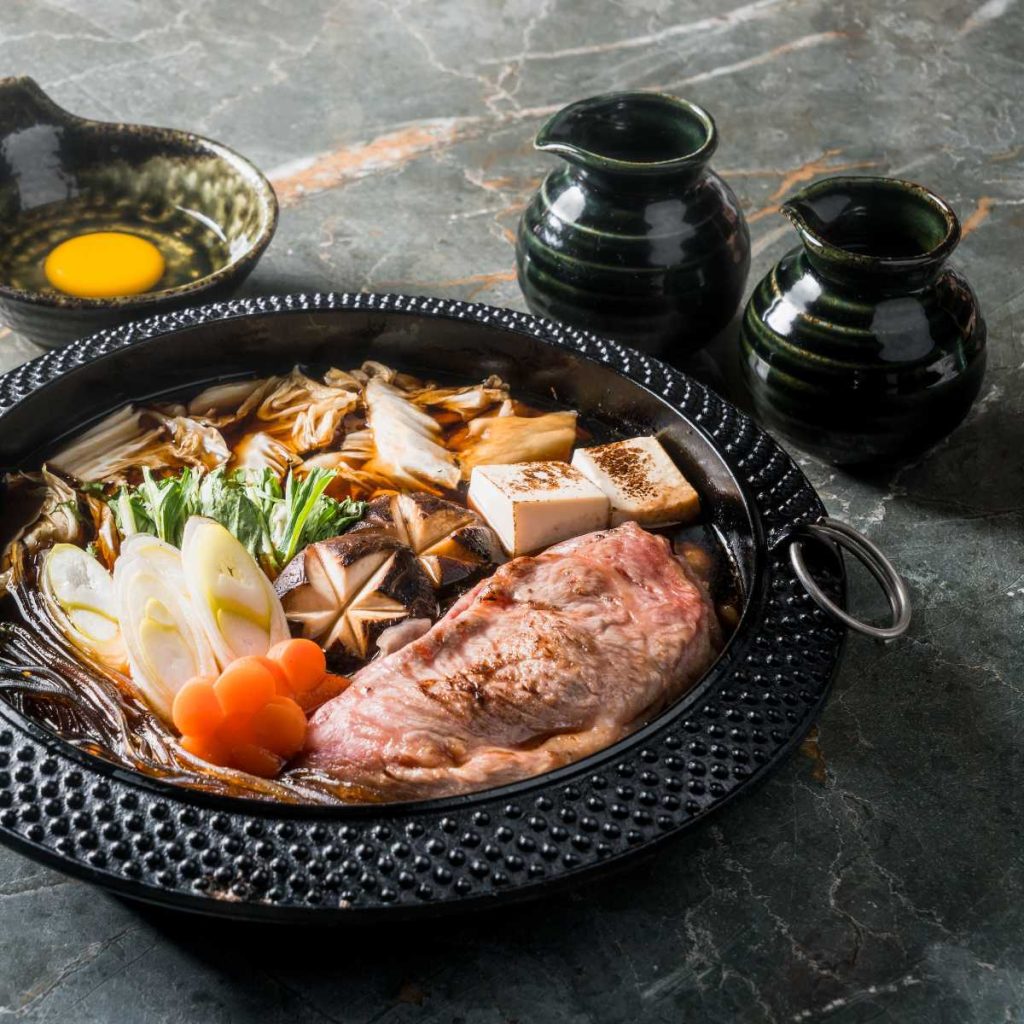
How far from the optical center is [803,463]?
4250 mm

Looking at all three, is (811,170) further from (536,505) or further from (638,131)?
(536,505)

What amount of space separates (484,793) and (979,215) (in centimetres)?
407

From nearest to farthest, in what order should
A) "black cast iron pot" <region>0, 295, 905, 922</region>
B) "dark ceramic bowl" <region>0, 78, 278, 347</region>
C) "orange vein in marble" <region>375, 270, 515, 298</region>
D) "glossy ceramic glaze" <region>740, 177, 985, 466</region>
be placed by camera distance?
"black cast iron pot" <region>0, 295, 905, 922</region> < "glossy ceramic glaze" <region>740, 177, 985, 466</region> < "dark ceramic bowl" <region>0, 78, 278, 347</region> < "orange vein in marble" <region>375, 270, 515, 298</region>

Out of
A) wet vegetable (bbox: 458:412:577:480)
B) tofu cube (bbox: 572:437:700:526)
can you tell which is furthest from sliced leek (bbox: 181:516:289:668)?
tofu cube (bbox: 572:437:700:526)

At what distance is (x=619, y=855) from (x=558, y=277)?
2414 mm

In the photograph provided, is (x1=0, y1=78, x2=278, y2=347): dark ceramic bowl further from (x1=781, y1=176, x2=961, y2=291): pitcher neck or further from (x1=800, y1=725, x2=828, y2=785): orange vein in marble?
(x1=800, y1=725, x2=828, y2=785): orange vein in marble

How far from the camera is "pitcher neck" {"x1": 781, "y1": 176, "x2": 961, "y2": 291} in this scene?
3.76m

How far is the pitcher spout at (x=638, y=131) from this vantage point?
4152mm

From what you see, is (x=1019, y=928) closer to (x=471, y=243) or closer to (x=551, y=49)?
(x=471, y=243)

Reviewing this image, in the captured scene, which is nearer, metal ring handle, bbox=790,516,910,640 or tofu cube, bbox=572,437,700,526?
metal ring handle, bbox=790,516,910,640

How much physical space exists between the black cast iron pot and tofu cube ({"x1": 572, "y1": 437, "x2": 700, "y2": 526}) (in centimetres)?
10

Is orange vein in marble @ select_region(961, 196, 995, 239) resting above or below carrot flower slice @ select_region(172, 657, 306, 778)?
below

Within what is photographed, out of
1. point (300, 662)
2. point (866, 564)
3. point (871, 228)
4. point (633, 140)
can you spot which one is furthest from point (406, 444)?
point (871, 228)

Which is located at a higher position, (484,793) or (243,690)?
(243,690)
